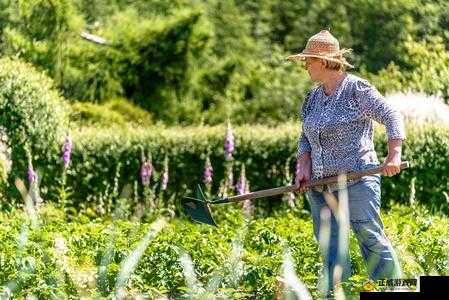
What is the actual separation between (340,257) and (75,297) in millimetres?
1267

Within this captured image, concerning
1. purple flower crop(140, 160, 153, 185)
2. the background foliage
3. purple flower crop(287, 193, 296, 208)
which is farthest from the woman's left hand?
the background foliage

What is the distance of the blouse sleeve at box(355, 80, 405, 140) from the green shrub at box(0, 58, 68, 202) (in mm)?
6452

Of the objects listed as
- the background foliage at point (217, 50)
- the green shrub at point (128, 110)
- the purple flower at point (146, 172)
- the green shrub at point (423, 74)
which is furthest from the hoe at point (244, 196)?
the green shrub at point (128, 110)

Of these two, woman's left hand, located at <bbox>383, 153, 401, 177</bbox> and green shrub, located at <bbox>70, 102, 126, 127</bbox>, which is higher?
woman's left hand, located at <bbox>383, 153, 401, 177</bbox>

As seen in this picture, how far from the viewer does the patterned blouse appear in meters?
6.26

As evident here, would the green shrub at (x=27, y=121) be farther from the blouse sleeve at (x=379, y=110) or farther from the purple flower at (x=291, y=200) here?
the blouse sleeve at (x=379, y=110)

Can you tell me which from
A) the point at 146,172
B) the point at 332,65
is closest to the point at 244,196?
the point at 332,65

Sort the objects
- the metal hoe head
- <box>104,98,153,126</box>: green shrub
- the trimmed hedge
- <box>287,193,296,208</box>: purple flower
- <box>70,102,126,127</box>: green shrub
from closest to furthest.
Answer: the metal hoe head, <box>287,193,296,208</box>: purple flower, the trimmed hedge, <box>70,102,126,127</box>: green shrub, <box>104,98,153,126</box>: green shrub

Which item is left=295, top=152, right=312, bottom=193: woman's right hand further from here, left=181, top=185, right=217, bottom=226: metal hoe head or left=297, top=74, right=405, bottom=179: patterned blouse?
left=181, top=185, right=217, bottom=226: metal hoe head

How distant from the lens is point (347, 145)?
630 centimetres

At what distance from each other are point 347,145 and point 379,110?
0.82 feet

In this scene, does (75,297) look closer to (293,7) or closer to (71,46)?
(71,46)

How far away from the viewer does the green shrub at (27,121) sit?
12.4 metres

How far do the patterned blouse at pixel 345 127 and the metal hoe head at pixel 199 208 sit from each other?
73cm
